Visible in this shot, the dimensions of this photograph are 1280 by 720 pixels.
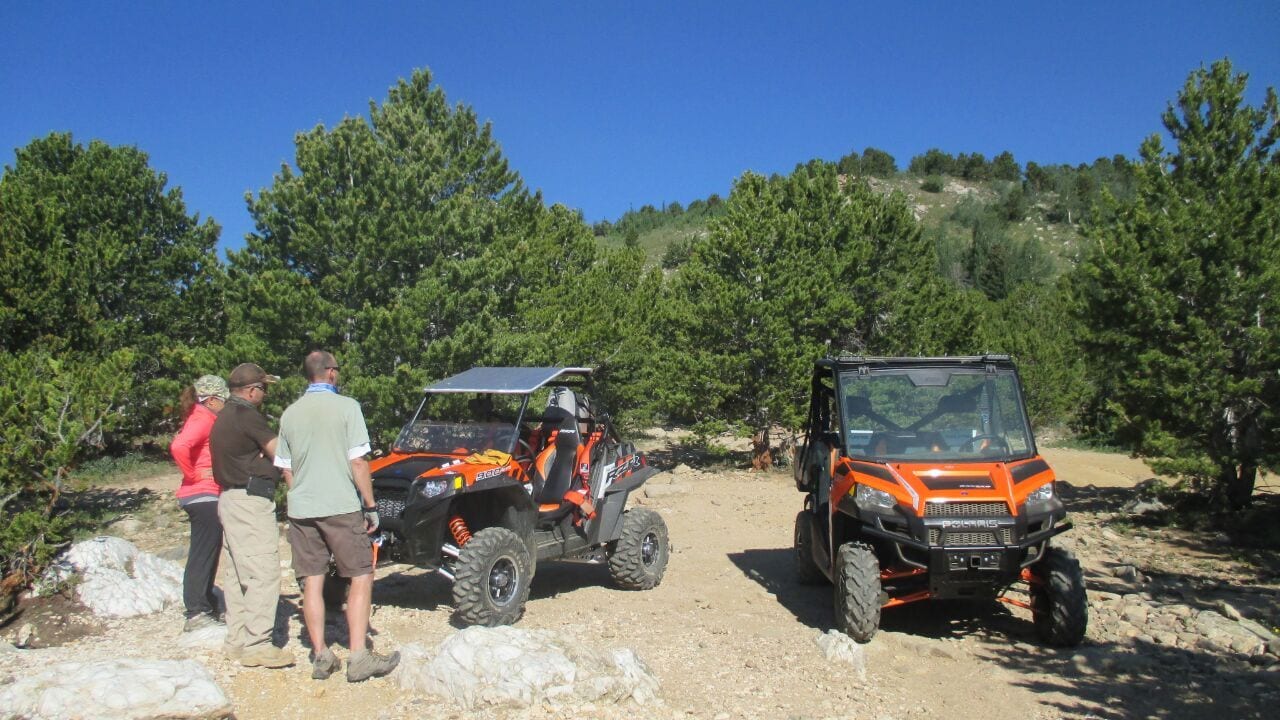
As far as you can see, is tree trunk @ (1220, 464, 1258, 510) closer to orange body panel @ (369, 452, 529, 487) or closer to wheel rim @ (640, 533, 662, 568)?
wheel rim @ (640, 533, 662, 568)

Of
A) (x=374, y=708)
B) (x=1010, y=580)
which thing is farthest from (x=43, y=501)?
(x=1010, y=580)

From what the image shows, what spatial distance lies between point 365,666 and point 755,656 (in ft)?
9.31

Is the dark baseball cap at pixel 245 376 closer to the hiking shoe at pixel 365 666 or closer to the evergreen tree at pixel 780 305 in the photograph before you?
the hiking shoe at pixel 365 666

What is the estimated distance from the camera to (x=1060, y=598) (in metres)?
6.71

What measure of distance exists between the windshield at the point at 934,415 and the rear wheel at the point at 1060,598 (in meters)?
0.88

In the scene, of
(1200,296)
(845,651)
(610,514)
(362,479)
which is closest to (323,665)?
(362,479)

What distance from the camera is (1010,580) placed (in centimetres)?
664

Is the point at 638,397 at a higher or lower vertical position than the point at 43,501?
higher

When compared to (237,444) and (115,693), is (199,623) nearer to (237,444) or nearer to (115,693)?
(237,444)

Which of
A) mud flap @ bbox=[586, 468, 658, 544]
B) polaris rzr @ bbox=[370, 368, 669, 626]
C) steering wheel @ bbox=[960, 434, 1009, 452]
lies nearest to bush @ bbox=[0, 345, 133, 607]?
polaris rzr @ bbox=[370, 368, 669, 626]

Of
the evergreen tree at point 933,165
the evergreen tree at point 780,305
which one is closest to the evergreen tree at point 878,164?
the evergreen tree at point 933,165

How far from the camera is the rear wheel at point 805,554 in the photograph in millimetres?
8766

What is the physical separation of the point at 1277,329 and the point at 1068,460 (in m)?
14.0

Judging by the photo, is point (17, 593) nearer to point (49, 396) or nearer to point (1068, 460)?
point (49, 396)
